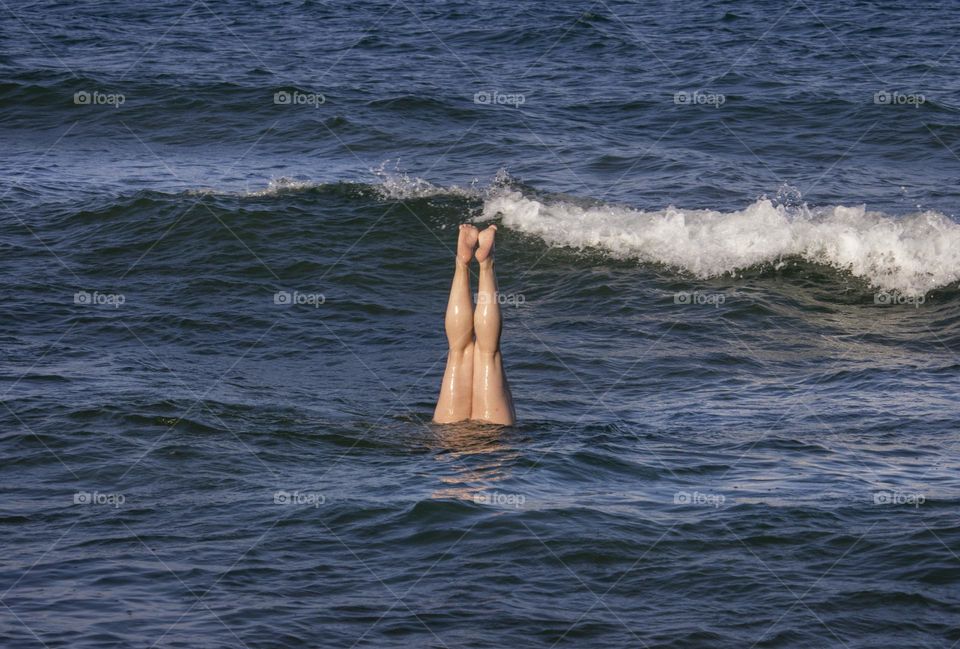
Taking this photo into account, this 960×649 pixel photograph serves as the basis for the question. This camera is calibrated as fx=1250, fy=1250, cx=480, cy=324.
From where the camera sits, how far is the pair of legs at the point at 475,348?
8.77 metres

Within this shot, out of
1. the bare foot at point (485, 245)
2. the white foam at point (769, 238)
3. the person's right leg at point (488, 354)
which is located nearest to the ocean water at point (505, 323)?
the white foam at point (769, 238)

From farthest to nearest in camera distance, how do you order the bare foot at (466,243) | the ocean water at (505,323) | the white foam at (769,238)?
the white foam at (769,238), the bare foot at (466,243), the ocean water at (505,323)

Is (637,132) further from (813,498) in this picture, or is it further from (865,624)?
(865,624)

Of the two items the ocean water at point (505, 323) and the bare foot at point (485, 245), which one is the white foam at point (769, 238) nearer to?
the ocean water at point (505, 323)

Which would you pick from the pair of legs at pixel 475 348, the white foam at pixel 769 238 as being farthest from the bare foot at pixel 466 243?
the white foam at pixel 769 238

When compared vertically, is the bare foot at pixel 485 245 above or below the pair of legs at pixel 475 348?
above

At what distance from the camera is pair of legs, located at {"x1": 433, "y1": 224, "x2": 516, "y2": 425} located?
8.77 meters

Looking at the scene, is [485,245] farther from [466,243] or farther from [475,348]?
[475,348]

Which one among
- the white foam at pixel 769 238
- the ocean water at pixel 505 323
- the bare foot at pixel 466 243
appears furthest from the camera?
the white foam at pixel 769 238

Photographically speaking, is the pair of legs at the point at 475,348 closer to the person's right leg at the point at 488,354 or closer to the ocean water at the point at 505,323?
the person's right leg at the point at 488,354

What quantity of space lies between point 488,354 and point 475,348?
132 mm

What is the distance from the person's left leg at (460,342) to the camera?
Result: 8.80 m

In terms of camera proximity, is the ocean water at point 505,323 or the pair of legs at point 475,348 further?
the pair of legs at point 475,348

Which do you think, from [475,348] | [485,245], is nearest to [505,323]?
[475,348]
